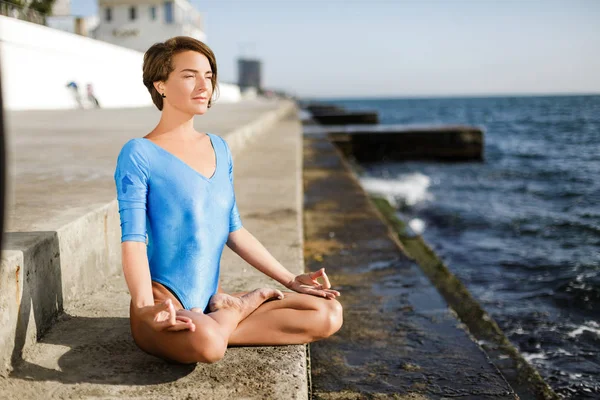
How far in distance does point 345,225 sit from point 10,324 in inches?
133

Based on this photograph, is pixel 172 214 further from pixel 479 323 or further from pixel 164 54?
pixel 479 323

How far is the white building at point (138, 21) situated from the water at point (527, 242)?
30212 millimetres

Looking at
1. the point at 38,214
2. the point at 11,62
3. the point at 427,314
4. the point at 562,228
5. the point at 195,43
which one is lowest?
the point at 562,228

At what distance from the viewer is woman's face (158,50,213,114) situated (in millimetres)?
1979

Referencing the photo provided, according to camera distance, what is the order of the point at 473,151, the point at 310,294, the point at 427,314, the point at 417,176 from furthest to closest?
the point at 473,151 < the point at 417,176 < the point at 427,314 < the point at 310,294

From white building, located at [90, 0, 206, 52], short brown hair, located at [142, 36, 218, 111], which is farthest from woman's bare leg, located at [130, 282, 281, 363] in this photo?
white building, located at [90, 0, 206, 52]

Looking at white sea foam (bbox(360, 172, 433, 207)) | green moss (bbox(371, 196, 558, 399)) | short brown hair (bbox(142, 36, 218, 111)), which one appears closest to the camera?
short brown hair (bbox(142, 36, 218, 111))

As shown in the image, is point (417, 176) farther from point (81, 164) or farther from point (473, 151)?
point (81, 164)

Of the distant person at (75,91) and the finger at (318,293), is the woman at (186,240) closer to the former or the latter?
the finger at (318,293)

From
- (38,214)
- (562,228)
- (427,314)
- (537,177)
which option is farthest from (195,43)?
(537,177)

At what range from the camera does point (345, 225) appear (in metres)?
5.00

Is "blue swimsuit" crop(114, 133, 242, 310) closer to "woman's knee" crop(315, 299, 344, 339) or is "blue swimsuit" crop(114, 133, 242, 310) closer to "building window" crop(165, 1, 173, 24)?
"woman's knee" crop(315, 299, 344, 339)

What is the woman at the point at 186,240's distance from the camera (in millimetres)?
1840

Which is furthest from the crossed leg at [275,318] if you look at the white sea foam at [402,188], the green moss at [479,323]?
the white sea foam at [402,188]
